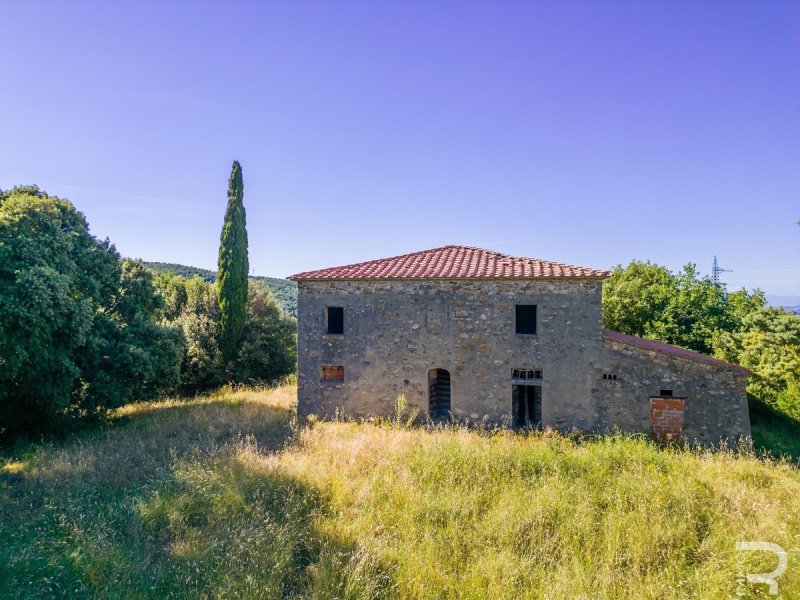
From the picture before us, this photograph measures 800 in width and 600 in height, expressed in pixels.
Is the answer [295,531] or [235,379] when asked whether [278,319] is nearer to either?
[235,379]

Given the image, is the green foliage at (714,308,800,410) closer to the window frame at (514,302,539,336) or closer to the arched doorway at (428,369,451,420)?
the window frame at (514,302,539,336)

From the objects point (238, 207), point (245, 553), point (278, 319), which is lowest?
point (245, 553)

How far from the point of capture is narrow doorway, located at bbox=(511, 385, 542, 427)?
464 inches

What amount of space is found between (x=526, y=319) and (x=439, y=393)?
3.53 meters

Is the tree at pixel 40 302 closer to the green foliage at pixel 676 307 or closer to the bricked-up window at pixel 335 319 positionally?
the bricked-up window at pixel 335 319

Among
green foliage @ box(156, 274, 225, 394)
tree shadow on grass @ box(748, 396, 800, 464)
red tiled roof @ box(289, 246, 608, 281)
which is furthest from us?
green foliage @ box(156, 274, 225, 394)

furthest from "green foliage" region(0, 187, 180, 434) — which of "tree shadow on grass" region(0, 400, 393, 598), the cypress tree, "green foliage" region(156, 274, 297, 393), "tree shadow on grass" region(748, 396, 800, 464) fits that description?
"tree shadow on grass" region(748, 396, 800, 464)

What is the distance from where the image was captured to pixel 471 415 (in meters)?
11.7

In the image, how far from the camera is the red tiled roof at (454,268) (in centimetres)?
1153

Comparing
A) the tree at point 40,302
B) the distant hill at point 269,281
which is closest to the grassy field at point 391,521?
the tree at point 40,302

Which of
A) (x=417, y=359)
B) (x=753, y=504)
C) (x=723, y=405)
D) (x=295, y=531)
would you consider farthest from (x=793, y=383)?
(x=295, y=531)

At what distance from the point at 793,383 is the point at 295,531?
16.1m

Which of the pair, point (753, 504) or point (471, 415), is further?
point (471, 415)

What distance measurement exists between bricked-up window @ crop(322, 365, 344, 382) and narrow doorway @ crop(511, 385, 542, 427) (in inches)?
203
